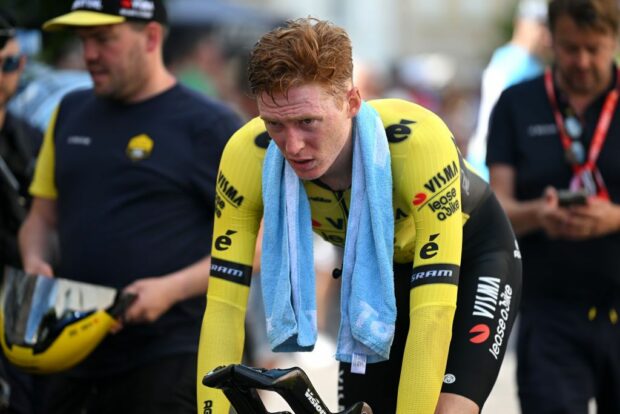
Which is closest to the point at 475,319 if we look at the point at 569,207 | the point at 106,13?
the point at 569,207

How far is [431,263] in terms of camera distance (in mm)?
4883

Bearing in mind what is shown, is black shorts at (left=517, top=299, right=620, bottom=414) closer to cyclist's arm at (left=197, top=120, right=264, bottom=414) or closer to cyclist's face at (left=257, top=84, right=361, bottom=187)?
cyclist's arm at (left=197, top=120, right=264, bottom=414)

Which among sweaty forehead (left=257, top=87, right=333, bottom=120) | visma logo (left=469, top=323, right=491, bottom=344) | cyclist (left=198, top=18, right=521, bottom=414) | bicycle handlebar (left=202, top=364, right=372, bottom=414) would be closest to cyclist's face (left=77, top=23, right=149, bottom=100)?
cyclist (left=198, top=18, right=521, bottom=414)

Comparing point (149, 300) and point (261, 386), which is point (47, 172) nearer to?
point (149, 300)

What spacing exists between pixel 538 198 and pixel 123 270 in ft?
6.87

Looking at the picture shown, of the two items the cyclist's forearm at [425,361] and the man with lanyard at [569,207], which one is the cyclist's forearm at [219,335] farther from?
the man with lanyard at [569,207]

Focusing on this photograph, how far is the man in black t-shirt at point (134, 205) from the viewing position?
6.38 m

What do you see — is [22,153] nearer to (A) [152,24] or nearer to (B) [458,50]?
(A) [152,24]

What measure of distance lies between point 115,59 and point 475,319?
225 centimetres

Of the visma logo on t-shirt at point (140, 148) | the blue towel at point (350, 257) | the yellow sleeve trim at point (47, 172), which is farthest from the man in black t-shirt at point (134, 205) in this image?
the blue towel at point (350, 257)

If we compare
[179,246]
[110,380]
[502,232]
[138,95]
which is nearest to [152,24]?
[138,95]

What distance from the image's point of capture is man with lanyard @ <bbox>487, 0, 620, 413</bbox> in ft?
22.7

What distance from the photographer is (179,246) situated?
642cm

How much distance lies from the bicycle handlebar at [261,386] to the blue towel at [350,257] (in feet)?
1.73
